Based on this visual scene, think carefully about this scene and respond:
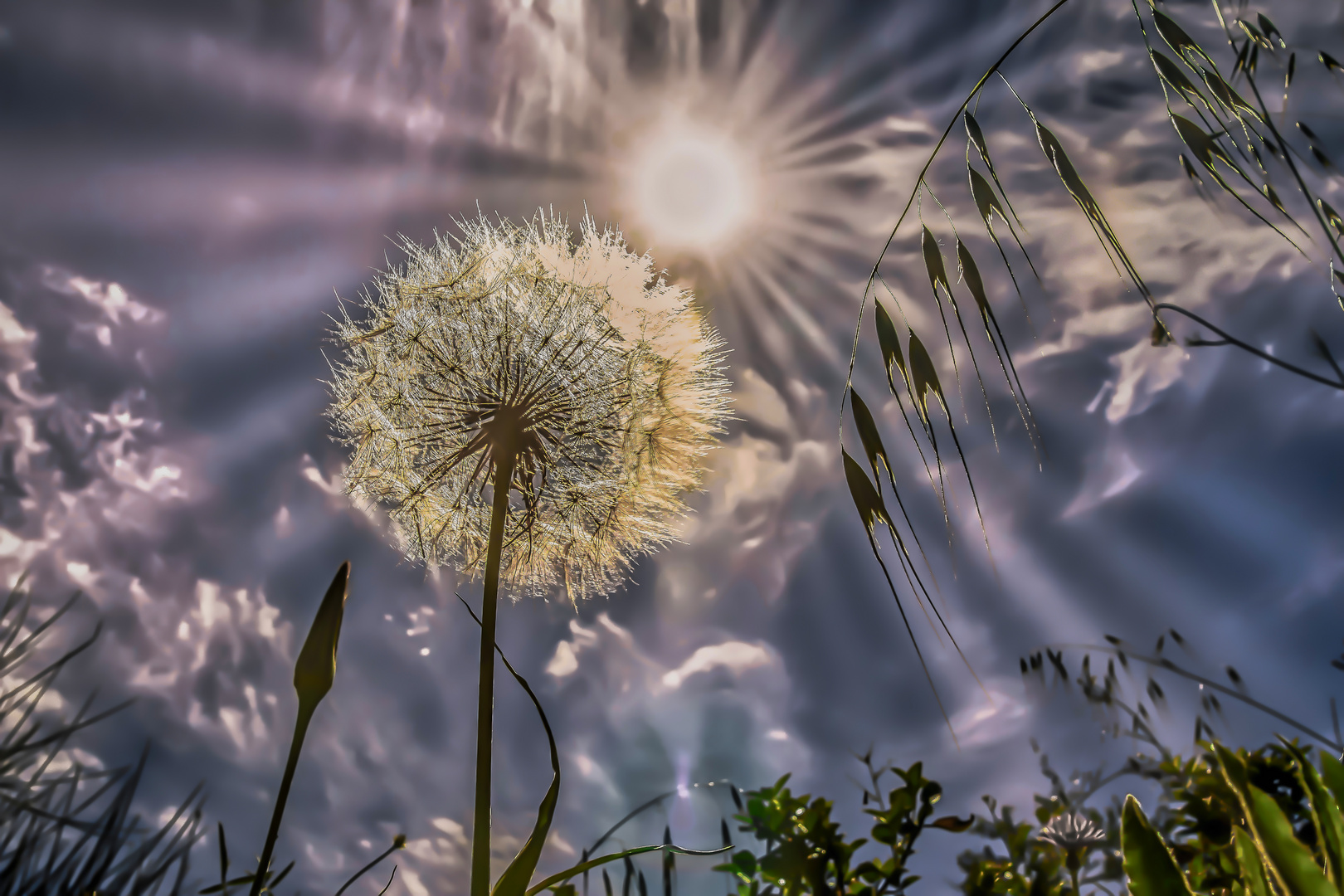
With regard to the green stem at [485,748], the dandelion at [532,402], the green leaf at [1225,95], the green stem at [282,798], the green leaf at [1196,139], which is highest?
the dandelion at [532,402]

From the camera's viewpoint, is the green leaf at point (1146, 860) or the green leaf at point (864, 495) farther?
the green leaf at point (864, 495)

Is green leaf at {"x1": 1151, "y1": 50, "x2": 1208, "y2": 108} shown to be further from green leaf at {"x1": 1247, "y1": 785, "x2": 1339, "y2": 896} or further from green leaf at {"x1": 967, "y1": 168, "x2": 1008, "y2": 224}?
green leaf at {"x1": 1247, "y1": 785, "x2": 1339, "y2": 896}

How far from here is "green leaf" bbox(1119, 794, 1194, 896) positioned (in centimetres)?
74

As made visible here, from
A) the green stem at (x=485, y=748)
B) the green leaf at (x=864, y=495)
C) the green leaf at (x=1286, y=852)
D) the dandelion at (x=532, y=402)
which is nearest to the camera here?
the green leaf at (x=1286, y=852)

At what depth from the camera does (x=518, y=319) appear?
333 cm

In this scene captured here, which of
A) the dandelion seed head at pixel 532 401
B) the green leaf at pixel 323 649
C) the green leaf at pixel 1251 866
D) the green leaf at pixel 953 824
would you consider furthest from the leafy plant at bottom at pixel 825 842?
the dandelion seed head at pixel 532 401

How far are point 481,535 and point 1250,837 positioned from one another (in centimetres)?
336

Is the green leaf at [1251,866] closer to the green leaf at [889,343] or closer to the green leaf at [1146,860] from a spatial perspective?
the green leaf at [1146,860]

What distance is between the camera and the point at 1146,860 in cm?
76

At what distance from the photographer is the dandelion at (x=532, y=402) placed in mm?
3322

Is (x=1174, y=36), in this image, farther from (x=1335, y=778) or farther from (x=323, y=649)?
(x=323, y=649)

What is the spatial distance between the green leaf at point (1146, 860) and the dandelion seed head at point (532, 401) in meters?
2.75

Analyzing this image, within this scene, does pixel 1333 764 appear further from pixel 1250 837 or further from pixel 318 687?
pixel 318 687

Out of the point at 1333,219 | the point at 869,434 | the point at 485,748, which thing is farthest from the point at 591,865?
the point at 1333,219
